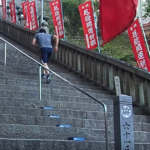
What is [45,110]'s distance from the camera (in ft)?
19.9

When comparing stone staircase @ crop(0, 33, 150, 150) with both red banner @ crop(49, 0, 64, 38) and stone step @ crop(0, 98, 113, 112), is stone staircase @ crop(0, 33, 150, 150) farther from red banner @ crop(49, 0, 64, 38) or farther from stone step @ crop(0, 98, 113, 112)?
red banner @ crop(49, 0, 64, 38)

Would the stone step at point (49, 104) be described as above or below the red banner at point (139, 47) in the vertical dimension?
below

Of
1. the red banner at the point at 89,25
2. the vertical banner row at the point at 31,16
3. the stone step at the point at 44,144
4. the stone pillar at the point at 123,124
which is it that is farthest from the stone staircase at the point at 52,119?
the vertical banner row at the point at 31,16

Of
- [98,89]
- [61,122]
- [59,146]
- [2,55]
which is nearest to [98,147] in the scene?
[59,146]

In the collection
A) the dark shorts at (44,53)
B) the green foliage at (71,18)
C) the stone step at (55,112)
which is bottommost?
the stone step at (55,112)

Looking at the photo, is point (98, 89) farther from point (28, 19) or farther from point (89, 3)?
point (28, 19)

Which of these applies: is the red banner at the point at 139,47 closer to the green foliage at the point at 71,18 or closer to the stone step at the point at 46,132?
the stone step at the point at 46,132

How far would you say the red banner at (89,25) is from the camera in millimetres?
10906

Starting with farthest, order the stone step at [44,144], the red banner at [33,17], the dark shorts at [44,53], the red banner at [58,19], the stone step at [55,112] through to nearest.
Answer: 1. the red banner at [33,17]
2. the red banner at [58,19]
3. the dark shorts at [44,53]
4. the stone step at [55,112]
5. the stone step at [44,144]

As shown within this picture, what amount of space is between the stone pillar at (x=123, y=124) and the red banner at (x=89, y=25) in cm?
716

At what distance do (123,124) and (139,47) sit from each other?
26.2 ft

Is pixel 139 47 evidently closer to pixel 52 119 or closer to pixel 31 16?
pixel 52 119

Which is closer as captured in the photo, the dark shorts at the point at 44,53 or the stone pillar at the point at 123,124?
the stone pillar at the point at 123,124

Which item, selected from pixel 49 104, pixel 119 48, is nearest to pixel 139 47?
pixel 49 104
